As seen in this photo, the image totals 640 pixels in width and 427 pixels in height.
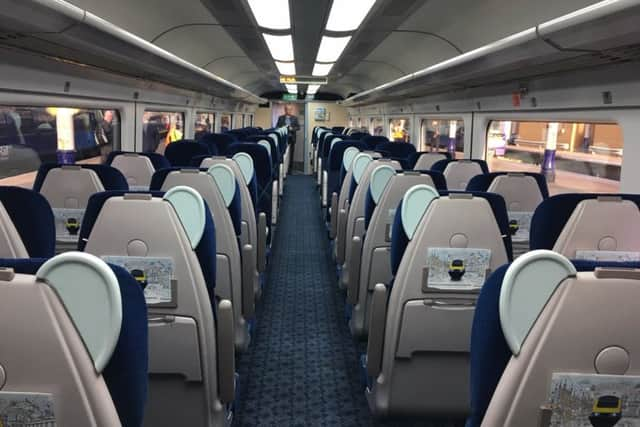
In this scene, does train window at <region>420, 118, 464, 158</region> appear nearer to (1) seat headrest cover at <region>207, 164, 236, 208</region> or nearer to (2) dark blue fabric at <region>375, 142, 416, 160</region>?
(2) dark blue fabric at <region>375, 142, 416, 160</region>

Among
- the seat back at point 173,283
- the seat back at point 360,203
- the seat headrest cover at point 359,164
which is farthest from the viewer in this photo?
the seat headrest cover at point 359,164

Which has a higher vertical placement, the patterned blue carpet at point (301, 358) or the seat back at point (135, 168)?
the seat back at point (135, 168)

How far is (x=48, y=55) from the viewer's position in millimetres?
5195

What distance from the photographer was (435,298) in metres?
2.81

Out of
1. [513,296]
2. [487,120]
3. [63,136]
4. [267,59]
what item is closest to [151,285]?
[513,296]

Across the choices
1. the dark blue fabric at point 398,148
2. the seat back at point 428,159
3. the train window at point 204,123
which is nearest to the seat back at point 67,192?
the seat back at point 428,159

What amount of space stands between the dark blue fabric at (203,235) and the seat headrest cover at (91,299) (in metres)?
1.20

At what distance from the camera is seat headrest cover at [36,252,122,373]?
1.31 meters

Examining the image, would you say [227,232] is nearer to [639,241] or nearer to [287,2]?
[639,241]

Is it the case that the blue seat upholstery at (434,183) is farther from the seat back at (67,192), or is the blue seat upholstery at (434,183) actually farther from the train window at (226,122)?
the train window at (226,122)

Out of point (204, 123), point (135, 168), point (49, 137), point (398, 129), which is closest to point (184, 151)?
point (49, 137)

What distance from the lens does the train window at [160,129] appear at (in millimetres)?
10059

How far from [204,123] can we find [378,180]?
12740mm

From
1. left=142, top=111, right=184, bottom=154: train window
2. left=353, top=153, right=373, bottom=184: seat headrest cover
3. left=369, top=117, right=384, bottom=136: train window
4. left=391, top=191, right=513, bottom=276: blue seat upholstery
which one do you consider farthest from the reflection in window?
left=391, top=191, right=513, bottom=276: blue seat upholstery
